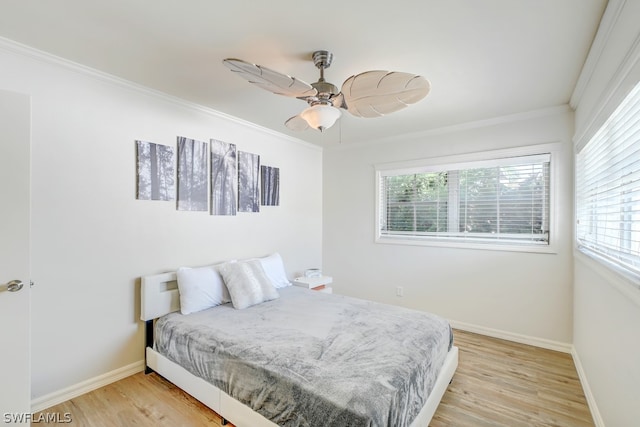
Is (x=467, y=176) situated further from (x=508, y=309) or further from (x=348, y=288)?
(x=348, y=288)

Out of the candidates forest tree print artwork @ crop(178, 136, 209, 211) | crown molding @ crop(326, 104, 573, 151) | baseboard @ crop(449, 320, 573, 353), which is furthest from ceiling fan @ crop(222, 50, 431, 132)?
baseboard @ crop(449, 320, 573, 353)

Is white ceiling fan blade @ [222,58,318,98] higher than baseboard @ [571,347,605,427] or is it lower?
higher

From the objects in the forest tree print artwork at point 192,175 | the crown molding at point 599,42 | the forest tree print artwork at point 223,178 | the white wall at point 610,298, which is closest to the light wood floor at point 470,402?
the white wall at point 610,298

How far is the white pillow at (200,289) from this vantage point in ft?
8.38

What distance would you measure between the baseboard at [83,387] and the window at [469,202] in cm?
317

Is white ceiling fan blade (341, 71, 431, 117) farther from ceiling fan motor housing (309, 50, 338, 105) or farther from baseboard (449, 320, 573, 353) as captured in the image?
baseboard (449, 320, 573, 353)

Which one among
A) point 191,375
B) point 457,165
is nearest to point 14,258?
point 191,375

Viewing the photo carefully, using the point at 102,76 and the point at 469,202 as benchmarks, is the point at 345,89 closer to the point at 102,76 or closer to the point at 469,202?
the point at 102,76

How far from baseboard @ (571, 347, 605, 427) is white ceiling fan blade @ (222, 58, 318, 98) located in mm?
2778

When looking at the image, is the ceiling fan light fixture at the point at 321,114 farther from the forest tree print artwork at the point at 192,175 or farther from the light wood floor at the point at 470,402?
the light wood floor at the point at 470,402

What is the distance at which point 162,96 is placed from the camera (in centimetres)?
272

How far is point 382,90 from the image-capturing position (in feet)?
5.49

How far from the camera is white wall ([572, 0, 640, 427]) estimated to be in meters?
1.37

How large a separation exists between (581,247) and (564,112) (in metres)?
1.37
